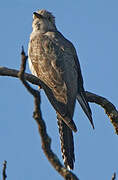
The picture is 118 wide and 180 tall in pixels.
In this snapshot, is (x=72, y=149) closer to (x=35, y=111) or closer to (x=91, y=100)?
(x=91, y=100)

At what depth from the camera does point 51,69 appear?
8289 mm

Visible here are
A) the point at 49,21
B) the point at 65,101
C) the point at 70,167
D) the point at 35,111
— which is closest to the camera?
the point at 35,111

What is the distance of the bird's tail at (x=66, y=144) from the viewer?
664cm

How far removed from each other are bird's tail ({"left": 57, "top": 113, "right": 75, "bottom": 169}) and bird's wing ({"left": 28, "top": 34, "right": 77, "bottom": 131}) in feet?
0.94

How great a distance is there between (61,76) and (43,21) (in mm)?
3174

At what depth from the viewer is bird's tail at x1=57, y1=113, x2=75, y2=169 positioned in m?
6.64

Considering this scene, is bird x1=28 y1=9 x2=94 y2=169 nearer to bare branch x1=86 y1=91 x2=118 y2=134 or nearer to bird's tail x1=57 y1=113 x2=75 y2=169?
bird's tail x1=57 y1=113 x2=75 y2=169

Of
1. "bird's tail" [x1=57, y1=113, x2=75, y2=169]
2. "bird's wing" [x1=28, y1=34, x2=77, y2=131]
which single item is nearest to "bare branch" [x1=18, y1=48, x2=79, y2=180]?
"bird's tail" [x1=57, y1=113, x2=75, y2=169]

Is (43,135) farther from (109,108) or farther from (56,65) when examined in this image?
(56,65)

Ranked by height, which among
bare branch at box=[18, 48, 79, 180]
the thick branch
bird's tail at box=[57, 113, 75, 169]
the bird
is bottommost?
bare branch at box=[18, 48, 79, 180]

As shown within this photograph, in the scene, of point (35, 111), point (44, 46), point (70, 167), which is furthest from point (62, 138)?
point (35, 111)

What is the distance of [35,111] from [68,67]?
14.4 ft

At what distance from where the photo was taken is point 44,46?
8.94 m

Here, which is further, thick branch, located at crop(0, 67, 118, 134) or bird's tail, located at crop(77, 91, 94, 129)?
bird's tail, located at crop(77, 91, 94, 129)
